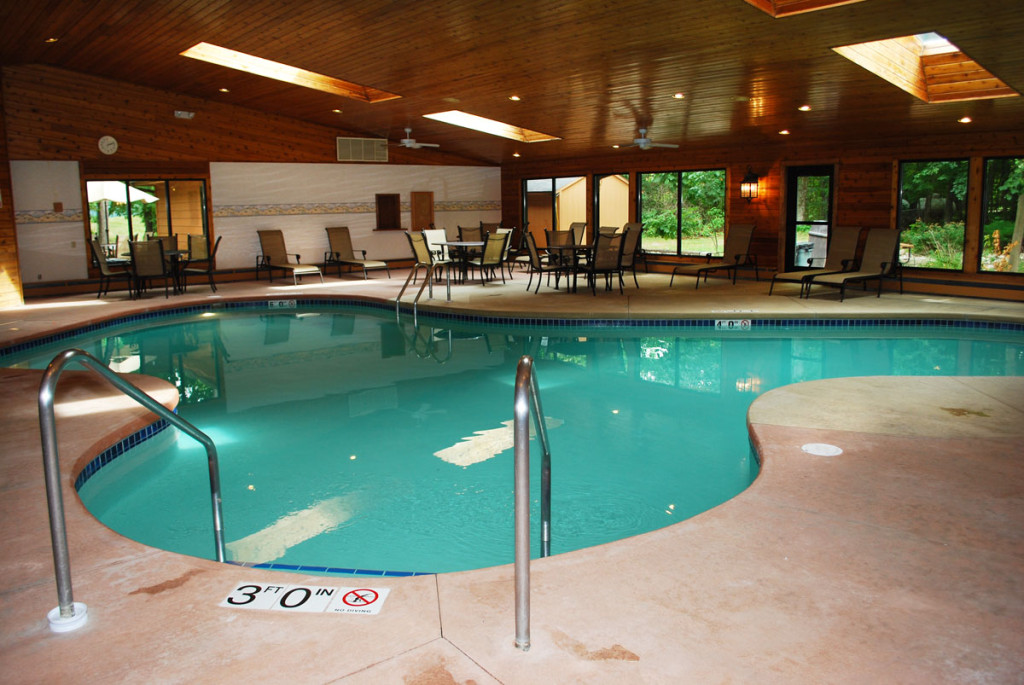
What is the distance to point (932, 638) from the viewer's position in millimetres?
2262

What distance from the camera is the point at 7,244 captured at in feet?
34.6

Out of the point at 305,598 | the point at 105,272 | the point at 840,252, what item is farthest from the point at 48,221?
the point at 840,252

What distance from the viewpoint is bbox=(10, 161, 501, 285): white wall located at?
11.9m

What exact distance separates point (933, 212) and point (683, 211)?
4.46 meters

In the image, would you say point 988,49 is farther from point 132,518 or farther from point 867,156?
point 132,518

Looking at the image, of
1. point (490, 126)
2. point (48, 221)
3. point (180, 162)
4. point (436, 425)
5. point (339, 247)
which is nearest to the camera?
point (436, 425)

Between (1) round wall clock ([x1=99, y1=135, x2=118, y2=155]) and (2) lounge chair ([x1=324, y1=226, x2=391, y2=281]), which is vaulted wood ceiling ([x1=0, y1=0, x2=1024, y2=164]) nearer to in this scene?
(1) round wall clock ([x1=99, y1=135, x2=118, y2=155])

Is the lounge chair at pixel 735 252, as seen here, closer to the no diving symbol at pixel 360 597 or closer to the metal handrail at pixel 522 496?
the no diving symbol at pixel 360 597

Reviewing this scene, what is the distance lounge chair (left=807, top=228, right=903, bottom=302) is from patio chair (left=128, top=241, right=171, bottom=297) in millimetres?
9242

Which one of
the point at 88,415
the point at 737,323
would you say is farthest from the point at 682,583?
the point at 737,323

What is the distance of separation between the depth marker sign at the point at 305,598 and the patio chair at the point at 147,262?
9823mm

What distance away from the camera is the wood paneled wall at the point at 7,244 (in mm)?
10375

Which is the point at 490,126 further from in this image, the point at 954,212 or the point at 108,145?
the point at 954,212

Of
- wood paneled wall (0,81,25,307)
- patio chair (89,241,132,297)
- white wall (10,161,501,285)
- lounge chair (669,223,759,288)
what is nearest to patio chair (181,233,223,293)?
white wall (10,161,501,285)
